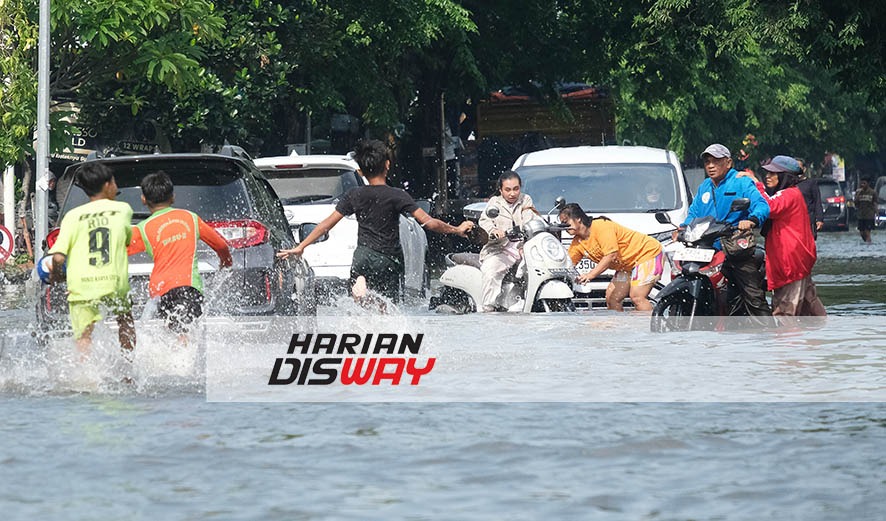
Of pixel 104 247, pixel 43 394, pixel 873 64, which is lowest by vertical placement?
pixel 43 394

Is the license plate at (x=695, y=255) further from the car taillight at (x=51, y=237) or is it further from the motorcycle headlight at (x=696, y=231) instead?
the car taillight at (x=51, y=237)

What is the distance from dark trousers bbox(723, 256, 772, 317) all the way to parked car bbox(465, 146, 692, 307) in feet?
14.0

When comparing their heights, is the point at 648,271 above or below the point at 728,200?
below

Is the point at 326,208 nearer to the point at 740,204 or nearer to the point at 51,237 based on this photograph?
the point at 740,204

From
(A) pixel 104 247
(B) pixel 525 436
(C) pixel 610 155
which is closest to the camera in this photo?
(B) pixel 525 436

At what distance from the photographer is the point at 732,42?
29.3 m

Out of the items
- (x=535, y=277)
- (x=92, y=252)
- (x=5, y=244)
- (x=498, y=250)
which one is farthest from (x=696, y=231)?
(x=5, y=244)

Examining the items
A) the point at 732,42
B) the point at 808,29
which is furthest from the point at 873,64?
the point at 732,42

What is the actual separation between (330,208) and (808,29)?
23.4 ft

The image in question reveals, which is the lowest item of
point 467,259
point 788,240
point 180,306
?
point 467,259

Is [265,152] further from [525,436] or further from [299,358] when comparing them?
[525,436]

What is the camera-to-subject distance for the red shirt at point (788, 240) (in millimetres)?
14477

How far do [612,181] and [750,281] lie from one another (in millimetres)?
5622
